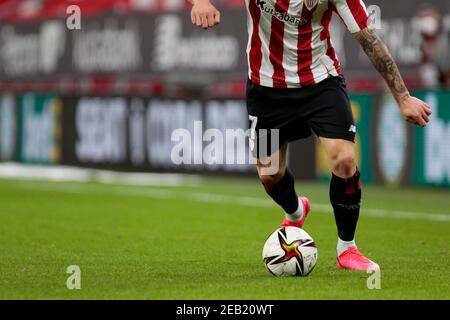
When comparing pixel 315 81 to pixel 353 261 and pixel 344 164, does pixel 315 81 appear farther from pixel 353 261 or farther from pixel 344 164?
pixel 353 261

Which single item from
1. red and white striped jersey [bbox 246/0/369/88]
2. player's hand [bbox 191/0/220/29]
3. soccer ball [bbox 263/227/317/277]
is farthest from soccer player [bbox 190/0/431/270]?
player's hand [bbox 191/0/220/29]

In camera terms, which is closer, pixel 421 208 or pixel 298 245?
pixel 298 245

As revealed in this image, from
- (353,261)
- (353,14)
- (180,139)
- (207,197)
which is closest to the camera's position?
(353,14)

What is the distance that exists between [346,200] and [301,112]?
612mm

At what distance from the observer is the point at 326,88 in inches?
288

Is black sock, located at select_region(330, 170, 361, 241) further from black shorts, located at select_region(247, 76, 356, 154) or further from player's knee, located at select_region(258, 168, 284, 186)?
player's knee, located at select_region(258, 168, 284, 186)

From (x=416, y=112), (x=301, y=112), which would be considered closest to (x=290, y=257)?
(x=301, y=112)

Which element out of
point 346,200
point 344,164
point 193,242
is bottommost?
point 193,242

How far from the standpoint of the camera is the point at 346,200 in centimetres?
728

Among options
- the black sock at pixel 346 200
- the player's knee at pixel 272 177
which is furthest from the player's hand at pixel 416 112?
the player's knee at pixel 272 177

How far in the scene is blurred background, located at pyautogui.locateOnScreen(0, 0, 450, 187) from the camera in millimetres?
14625
